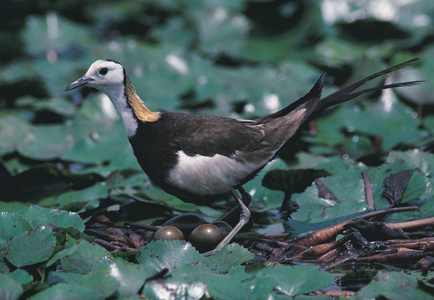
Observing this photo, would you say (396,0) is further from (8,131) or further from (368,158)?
(8,131)

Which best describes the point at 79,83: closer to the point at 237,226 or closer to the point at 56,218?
the point at 56,218

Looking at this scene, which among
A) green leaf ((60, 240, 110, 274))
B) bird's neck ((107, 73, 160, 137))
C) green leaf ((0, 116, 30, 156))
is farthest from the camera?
green leaf ((0, 116, 30, 156))

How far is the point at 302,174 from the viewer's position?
412 centimetres

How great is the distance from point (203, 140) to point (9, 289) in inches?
66.6

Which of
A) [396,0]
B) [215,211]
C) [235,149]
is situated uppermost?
[396,0]

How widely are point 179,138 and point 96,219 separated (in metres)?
0.88

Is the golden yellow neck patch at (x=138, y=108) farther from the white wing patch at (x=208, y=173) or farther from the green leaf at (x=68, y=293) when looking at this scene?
the green leaf at (x=68, y=293)

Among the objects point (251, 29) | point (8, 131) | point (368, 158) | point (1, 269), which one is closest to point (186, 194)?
point (1, 269)

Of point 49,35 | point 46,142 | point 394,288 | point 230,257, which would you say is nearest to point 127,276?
point 230,257

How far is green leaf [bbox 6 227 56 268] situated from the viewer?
2.92 meters

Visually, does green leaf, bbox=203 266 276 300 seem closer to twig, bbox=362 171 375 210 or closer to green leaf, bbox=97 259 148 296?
green leaf, bbox=97 259 148 296

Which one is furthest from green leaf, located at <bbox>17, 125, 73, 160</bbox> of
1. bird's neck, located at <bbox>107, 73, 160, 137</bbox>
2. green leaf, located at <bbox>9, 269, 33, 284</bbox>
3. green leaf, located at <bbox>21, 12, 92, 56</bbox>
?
green leaf, located at <bbox>9, 269, 33, 284</bbox>

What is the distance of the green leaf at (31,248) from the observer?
115 inches

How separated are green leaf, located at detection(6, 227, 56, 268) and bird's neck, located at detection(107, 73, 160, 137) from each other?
1.22 metres
